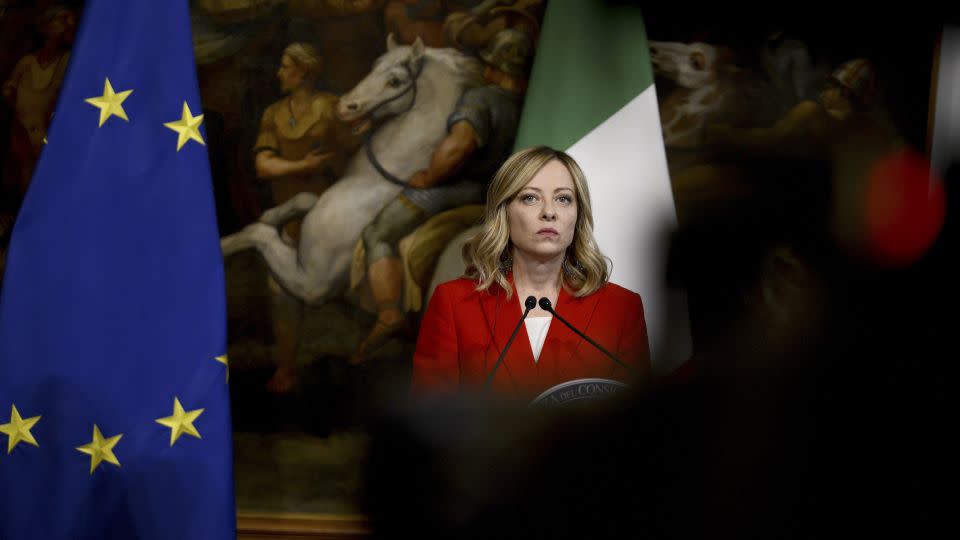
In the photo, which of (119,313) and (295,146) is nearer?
(119,313)

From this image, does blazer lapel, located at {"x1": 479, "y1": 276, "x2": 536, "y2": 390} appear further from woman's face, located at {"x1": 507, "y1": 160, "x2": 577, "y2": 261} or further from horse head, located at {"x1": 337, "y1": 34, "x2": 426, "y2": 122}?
horse head, located at {"x1": 337, "y1": 34, "x2": 426, "y2": 122}

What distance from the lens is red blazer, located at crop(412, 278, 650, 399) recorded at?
178 centimetres

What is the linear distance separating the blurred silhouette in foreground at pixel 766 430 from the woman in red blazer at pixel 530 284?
142cm

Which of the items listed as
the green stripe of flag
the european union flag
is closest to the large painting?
the green stripe of flag

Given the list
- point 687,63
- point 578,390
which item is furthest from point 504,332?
point 687,63

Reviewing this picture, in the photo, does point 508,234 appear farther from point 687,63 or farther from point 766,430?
point 766,430

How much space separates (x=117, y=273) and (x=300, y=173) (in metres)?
0.90

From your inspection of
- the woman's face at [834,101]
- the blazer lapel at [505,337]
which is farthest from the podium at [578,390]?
the woman's face at [834,101]

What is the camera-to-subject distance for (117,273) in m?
2.16

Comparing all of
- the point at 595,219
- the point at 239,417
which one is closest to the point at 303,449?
the point at 239,417

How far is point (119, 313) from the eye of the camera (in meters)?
2.16

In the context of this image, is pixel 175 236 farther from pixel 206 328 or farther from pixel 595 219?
pixel 595 219

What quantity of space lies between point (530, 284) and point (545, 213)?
201mm

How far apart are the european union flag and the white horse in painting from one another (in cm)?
65
